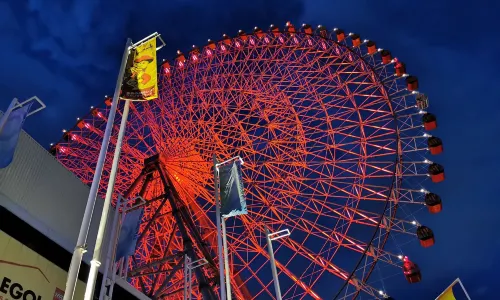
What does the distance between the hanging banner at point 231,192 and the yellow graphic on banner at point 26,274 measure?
14.3ft

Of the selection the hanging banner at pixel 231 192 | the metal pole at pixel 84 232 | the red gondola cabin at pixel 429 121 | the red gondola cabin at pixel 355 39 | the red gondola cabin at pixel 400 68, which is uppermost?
the red gondola cabin at pixel 355 39

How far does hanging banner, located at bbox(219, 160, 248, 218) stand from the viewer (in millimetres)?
13030

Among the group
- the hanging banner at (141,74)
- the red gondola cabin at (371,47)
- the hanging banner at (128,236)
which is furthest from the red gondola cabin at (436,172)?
the hanging banner at (141,74)

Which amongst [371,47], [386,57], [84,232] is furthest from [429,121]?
[84,232]

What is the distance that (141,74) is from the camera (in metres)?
10.1

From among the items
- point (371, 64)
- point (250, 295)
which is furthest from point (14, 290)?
point (371, 64)

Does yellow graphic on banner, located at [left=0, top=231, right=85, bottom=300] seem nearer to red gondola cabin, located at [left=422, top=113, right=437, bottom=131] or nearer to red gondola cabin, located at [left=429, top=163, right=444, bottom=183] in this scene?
red gondola cabin, located at [left=429, top=163, right=444, bottom=183]

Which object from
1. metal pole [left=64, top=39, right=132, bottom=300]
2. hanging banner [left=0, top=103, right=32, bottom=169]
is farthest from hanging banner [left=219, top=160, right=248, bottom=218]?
hanging banner [left=0, top=103, right=32, bottom=169]

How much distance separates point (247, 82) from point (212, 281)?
10.9m

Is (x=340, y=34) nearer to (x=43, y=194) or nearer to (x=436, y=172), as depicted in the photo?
(x=436, y=172)

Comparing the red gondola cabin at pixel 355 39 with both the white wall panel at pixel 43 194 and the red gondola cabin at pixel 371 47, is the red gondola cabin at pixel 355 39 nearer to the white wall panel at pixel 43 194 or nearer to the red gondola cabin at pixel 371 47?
the red gondola cabin at pixel 371 47

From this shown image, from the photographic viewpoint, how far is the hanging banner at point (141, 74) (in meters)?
9.84

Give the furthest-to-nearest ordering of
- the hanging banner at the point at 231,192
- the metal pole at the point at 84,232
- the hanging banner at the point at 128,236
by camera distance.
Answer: the hanging banner at the point at 128,236 → the hanging banner at the point at 231,192 → the metal pole at the point at 84,232

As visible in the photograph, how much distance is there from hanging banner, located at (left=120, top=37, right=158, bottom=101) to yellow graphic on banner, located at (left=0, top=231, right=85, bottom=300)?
4.55 metres
